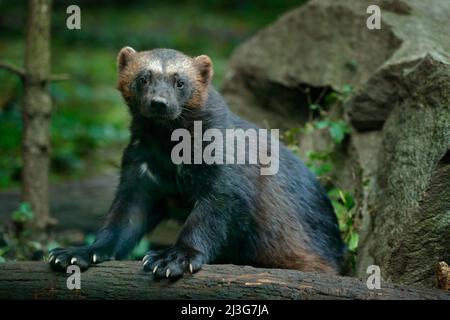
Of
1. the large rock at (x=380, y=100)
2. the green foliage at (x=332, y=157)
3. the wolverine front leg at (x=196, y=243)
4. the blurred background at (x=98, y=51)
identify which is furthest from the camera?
the blurred background at (x=98, y=51)

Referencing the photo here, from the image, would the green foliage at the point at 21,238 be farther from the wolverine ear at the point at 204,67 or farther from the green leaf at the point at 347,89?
the green leaf at the point at 347,89

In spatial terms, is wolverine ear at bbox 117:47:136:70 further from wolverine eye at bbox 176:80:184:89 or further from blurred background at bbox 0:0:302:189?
blurred background at bbox 0:0:302:189

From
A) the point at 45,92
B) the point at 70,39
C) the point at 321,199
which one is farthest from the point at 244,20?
the point at 321,199

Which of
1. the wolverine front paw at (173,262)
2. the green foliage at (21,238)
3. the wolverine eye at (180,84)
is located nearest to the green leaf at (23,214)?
the green foliage at (21,238)

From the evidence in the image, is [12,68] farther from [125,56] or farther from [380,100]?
[380,100]

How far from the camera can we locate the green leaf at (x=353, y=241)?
6.36 m

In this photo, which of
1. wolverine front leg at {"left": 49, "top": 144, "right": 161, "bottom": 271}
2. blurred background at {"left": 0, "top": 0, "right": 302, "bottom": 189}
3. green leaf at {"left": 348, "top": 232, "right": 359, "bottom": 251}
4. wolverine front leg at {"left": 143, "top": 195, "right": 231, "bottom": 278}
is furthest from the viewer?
blurred background at {"left": 0, "top": 0, "right": 302, "bottom": 189}

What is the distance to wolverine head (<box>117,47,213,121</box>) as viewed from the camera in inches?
204

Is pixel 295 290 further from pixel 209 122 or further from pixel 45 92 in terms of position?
pixel 45 92

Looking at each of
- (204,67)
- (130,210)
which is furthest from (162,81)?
(130,210)

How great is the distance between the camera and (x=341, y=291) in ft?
14.0

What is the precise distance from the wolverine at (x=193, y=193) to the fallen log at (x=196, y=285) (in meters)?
0.26

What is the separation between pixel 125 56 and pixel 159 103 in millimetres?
886

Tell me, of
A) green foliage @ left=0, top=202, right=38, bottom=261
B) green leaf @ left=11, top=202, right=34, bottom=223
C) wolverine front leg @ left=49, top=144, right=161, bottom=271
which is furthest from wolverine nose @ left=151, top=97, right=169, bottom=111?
green leaf @ left=11, top=202, right=34, bottom=223
